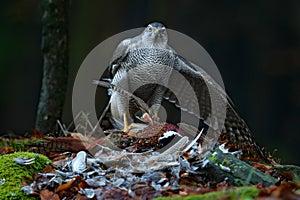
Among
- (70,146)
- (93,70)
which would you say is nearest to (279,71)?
(93,70)

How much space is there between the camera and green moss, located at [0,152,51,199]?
2.75 m

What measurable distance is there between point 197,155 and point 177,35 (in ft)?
11.3

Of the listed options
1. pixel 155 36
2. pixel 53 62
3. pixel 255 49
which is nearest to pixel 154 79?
pixel 155 36

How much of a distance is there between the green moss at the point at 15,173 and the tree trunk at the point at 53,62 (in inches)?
69.6

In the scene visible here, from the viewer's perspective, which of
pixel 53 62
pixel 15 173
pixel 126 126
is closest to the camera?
pixel 15 173

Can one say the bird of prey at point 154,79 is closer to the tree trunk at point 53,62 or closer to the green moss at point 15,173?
the tree trunk at point 53,62

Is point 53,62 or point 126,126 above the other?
point 53,62

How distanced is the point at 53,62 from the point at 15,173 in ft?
6.67

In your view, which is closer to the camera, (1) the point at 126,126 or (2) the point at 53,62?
(1) the point at 126,126

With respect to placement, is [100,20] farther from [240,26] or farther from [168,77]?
[168,77]

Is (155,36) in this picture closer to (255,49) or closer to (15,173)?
(15,173)

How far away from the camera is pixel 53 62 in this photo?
482 centimetres

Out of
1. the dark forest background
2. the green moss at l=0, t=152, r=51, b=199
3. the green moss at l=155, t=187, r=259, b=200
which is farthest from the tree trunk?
the green moss at l=155, t=187, r=259, b=200

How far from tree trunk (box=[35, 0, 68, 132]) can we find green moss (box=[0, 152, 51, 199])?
1.77 metres
